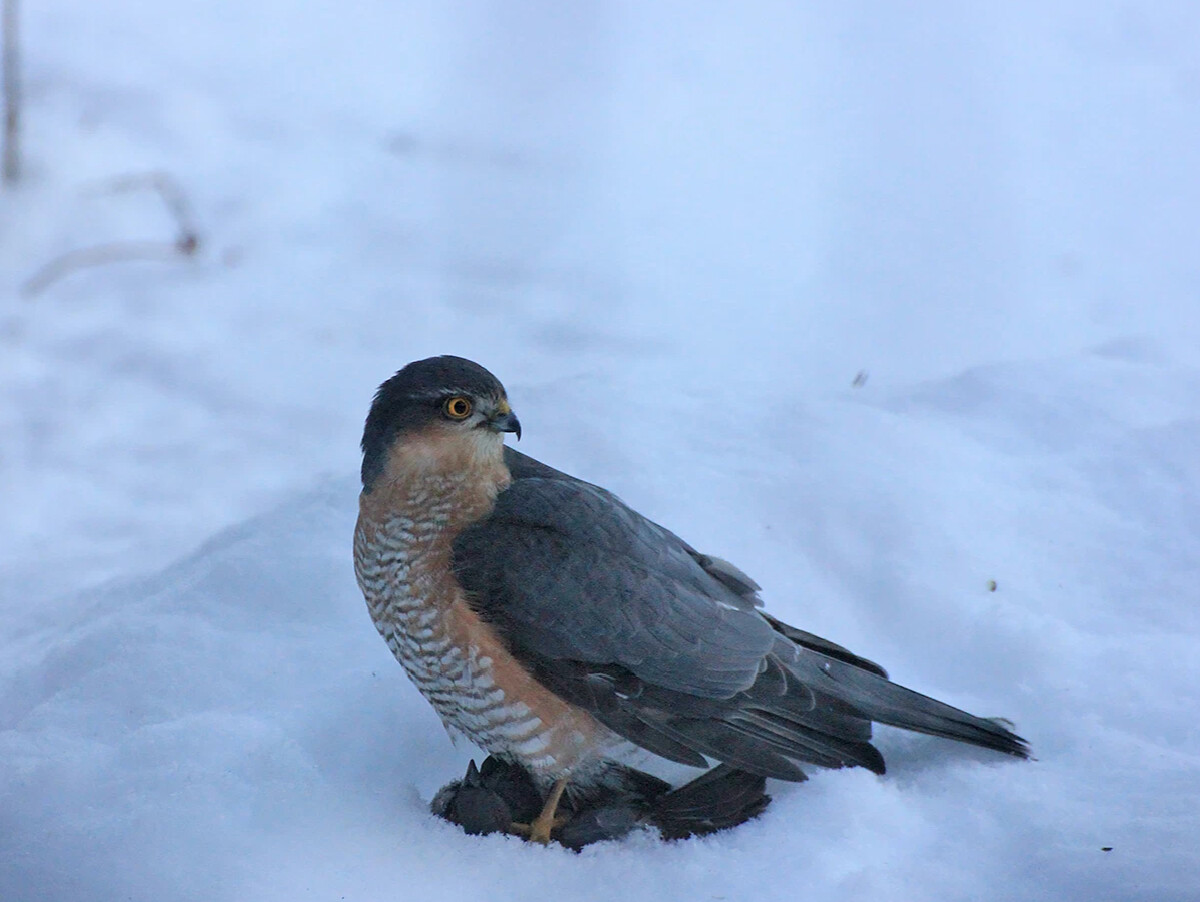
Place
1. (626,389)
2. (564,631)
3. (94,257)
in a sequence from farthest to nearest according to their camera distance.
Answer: (94,257) < (626,389) < (564,631)

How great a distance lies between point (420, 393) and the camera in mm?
3258

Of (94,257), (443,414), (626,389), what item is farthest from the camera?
(94,257)

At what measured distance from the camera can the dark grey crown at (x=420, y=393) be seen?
325cm

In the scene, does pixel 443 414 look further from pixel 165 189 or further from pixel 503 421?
pixel 165 189

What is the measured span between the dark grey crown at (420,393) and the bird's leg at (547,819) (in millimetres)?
1044

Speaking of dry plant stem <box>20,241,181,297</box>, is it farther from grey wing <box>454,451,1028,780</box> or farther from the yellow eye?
grey wing <box>454,451,1028,780</box>

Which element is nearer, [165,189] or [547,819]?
[547,819]

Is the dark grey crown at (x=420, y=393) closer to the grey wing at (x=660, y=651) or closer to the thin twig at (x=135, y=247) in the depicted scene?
the grey wing at (x=660, y=651)

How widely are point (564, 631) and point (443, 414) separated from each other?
0.73 m

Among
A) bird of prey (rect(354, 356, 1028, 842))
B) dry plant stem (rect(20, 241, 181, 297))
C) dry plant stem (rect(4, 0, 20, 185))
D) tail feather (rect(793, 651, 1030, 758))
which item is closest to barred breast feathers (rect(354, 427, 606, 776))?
bird of prey (rect(354, 356, 1028, 842))

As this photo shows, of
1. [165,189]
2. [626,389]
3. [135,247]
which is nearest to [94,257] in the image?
[135,247]

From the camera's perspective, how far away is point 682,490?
4.45 meters

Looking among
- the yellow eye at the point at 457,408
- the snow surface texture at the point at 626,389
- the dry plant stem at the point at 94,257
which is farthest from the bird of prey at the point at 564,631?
the dry plant stem at the point at 94,257

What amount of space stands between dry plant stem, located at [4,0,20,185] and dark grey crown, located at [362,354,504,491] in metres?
4.48
